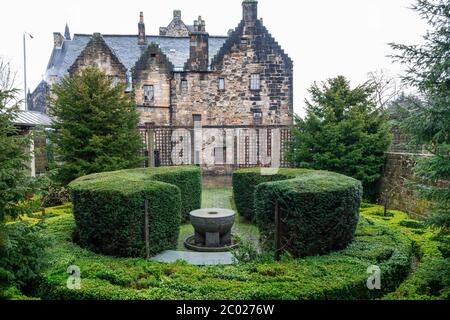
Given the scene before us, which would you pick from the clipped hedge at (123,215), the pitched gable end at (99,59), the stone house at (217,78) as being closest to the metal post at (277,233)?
the clipped hedge at (123,215)

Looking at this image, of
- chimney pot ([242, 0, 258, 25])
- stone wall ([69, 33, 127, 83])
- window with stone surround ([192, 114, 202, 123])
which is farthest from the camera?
stone wall ([69, 33, 127, 83])

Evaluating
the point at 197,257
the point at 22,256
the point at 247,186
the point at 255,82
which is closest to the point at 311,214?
the point at 197,257

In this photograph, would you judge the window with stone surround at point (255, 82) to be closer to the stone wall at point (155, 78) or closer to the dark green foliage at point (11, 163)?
the stone wall at point (155, 78)

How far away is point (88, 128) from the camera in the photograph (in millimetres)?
12836

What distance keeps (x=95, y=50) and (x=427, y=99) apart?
22.1m

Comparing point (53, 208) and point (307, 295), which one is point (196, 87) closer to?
point (53, 208)

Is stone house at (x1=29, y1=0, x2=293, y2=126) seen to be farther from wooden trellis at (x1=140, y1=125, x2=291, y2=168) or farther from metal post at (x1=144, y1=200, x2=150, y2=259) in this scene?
metal post at (x1=144, y1=200, x2=150, y2=259)

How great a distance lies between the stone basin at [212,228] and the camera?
847cm

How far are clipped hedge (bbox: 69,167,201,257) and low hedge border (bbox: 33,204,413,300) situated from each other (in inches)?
14.8

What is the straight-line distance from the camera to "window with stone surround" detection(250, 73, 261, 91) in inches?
888

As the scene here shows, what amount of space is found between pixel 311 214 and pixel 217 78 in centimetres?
1727

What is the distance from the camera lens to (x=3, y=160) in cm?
494

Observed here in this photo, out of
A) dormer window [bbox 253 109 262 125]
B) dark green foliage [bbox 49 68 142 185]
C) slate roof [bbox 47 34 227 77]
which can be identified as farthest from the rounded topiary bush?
slate roof [bbox 47 34 227 77]

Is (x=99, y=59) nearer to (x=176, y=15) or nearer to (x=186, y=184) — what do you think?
(x=186, y=184)
